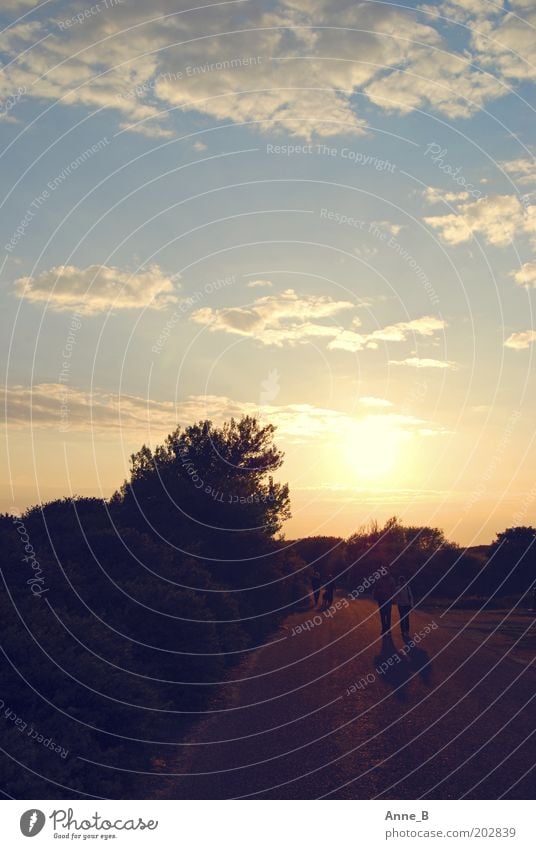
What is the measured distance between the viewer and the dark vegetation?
36.5ft

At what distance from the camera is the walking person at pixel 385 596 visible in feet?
86.5

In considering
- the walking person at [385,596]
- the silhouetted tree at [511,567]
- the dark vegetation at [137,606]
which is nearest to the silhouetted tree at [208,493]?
the dark vegetation at [137,606]

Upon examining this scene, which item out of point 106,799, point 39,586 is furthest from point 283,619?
point 106,799

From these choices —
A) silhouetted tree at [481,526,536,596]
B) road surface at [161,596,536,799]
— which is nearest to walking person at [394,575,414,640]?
road surface at [161,596,536,799]

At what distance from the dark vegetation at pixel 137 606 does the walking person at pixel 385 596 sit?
4.48 metres

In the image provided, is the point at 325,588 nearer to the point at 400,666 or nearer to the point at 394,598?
Result: the point at 394,598

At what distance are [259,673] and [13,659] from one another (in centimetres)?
883

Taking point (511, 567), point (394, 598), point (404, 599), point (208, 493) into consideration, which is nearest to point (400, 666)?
point (404, 599)

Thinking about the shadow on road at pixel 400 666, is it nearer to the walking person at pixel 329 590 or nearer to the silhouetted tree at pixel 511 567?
the walking person at pixel 329 590

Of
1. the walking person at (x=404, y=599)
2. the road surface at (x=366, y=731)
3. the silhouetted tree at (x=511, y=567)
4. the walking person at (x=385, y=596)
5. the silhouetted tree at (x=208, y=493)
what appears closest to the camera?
the road surface at (x=366, y=731)

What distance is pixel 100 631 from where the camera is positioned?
15477 mm

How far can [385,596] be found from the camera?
26.5m

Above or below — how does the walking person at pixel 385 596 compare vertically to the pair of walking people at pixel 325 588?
above

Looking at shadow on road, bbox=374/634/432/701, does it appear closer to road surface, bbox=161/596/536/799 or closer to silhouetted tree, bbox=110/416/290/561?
road surface, bbox=161/596/536/799
